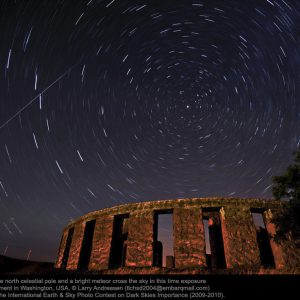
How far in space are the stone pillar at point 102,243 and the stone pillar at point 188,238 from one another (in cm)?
380

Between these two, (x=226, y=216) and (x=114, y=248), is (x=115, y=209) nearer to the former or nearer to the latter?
(x=114, y=248)

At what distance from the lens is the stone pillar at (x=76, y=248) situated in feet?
42.2

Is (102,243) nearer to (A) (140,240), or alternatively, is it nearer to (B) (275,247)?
(A) (140,240)

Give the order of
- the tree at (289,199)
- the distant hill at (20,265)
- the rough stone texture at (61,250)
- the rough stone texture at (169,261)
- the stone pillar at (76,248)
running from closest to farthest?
the tree at (289,199) → the stone pillar at (76,248) → the rough stone texture at (61,250) → the rough stone texture at (169,261) → the distant hill at (20,265)

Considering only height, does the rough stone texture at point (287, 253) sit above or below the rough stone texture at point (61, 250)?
below

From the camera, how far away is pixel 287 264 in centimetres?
951

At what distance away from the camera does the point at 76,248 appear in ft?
43.7

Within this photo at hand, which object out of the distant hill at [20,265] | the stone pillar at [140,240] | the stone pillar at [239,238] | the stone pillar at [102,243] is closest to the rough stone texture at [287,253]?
the stone pillar at [239,238]

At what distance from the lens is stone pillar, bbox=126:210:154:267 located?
1070 centimetres

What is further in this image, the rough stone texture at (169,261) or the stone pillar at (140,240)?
the rough stone texture at (169,261)

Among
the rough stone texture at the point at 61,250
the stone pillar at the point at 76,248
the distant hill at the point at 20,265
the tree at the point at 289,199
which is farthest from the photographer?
the distant hill at the point at 20,265

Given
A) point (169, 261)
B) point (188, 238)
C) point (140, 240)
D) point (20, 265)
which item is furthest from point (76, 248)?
point (20, 265)

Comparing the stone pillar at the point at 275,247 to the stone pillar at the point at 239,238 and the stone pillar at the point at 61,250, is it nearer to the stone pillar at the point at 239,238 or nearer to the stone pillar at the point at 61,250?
the stone pillar at the point at 239,238

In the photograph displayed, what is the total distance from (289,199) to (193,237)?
14.6ft
